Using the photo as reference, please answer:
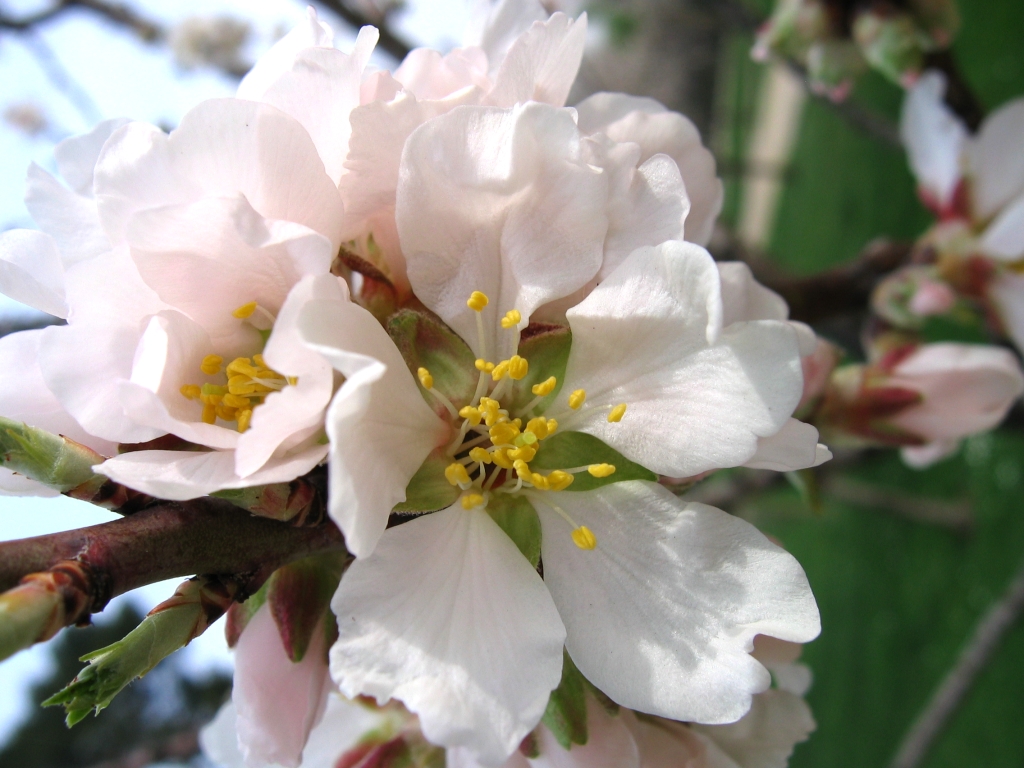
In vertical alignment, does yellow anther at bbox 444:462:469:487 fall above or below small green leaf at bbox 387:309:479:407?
below

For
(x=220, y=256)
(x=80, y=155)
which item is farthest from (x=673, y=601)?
(x=80, y=155)

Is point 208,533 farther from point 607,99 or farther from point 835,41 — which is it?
point 835,41

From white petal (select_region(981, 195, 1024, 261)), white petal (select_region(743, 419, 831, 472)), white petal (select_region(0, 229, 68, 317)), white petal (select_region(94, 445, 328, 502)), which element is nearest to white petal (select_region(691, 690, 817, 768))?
white petal (select_region(743, 419, 831, 472))

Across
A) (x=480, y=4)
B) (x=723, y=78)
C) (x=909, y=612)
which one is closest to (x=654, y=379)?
(x=480, y=4)

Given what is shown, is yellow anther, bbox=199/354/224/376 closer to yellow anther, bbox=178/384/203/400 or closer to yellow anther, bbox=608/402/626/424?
yellow anther, bbox=178/384/203/400

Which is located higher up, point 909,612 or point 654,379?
point 654,379

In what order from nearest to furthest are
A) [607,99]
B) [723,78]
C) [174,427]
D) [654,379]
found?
1. [174,427]
2. [654,379]
3. [607,99]
4. [723,78]

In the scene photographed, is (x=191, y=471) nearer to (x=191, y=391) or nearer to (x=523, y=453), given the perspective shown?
(x=191, y=391)
